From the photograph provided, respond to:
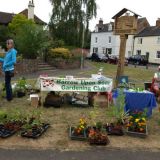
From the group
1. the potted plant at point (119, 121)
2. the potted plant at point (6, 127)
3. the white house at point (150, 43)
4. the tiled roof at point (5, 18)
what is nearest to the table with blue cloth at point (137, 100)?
the potted plant at point (119, 121)

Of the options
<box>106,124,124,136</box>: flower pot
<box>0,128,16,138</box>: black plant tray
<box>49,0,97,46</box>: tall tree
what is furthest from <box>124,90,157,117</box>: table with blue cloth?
<box>49,0,97,46</box>: tall tree

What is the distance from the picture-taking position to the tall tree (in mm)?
43062

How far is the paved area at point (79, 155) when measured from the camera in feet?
→ 19.5

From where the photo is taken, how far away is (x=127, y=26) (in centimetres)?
1396

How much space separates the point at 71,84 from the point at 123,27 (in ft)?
16.4

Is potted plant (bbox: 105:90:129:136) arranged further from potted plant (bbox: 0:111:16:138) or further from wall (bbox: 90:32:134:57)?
wall (bbox: 90:32:134:57)

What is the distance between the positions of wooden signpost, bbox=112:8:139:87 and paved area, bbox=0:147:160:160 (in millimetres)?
7447

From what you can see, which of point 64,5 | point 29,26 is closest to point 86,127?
point 29,26

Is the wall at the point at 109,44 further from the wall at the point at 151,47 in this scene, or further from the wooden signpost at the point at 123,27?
the wooden signpost at the point at 123,27

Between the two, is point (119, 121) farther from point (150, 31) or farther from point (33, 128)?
point (150, 31)

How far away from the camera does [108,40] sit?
64.2m

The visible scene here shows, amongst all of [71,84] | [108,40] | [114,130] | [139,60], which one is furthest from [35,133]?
[108,40]

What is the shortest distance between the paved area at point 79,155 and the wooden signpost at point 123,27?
7447 millimetres

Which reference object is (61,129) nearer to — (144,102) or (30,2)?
(144,102)
